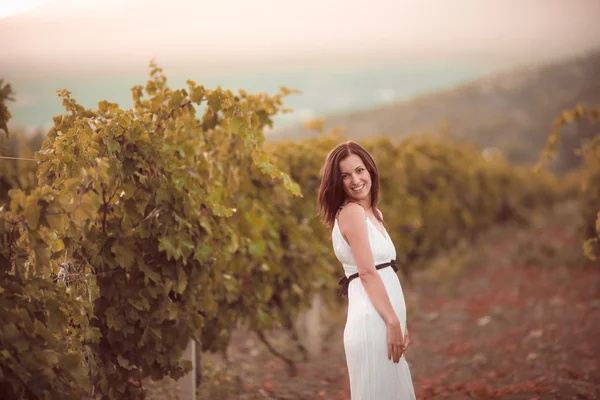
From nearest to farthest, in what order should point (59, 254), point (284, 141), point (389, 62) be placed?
point (59, 254)
point (284, 141)
point (389, 62)

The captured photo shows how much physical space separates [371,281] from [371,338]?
0.28 m

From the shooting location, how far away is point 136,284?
3926mm

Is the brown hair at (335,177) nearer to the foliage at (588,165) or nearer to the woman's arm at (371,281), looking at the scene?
the woman's arm at (371,281)

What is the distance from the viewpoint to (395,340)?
3221 mm

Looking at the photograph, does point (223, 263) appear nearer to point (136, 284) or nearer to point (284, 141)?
point (136, 284)

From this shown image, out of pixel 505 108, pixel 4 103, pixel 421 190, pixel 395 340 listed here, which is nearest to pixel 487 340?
pixel 421 190

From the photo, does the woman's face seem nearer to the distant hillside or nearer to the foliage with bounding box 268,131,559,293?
the foliage with bounding box 268,131,559,293

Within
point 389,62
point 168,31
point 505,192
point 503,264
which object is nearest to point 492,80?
point 389,62

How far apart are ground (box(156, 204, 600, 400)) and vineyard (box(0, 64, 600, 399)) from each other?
0.31 meters

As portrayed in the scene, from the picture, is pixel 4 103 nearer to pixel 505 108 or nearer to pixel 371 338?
pixel 371 338

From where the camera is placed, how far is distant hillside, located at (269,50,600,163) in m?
58.0

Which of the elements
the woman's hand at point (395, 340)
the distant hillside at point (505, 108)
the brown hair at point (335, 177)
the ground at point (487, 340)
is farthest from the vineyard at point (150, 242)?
the distant hillside at point (505, 108)

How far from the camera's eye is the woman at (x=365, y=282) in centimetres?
322

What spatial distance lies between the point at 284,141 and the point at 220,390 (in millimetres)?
2791
